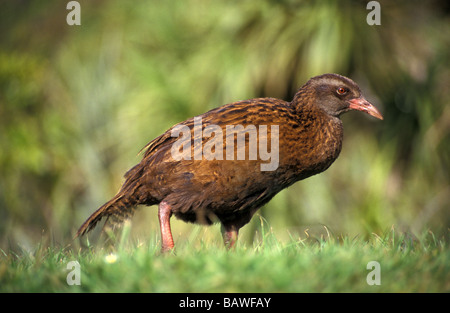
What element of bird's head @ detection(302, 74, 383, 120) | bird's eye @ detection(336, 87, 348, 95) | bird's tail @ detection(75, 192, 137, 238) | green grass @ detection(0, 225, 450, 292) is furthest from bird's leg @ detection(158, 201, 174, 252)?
bird's eye @ detection(336, 87, 348, 95)

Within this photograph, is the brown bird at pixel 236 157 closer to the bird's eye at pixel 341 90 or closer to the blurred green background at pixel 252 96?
the bird's eye at pixel 341 90

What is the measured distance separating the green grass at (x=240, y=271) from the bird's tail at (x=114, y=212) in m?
0.66

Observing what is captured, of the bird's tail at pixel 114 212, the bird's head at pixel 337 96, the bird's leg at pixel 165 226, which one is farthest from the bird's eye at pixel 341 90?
the bird's tail at pixel 114 212

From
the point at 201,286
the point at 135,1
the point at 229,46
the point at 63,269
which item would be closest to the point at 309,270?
the point at 201,286

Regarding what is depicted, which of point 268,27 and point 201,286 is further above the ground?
point 268,27

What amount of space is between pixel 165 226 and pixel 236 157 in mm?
597

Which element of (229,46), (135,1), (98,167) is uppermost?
(135,1)

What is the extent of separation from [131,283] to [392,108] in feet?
19.0

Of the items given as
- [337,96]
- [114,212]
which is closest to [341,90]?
[337,96]

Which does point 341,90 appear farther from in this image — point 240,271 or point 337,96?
point 240,271

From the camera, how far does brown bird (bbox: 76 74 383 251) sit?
3912mm

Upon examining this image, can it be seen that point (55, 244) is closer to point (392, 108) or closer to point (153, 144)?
point (153, 144)

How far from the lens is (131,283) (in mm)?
2977

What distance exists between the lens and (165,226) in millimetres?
4000
